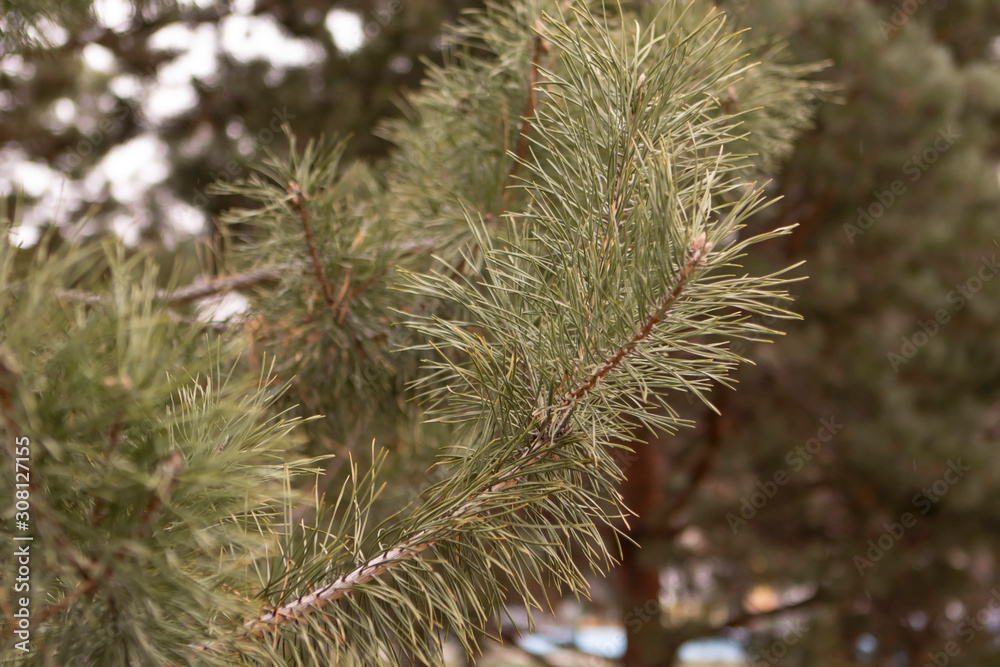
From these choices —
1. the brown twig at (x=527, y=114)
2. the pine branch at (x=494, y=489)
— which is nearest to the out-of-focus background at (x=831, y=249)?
the brown twig at (x=527, y=114)

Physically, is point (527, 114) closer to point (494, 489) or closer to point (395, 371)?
point (395, 371)

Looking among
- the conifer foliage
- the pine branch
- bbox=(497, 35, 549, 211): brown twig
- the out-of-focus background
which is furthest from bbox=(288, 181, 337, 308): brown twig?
the out-of-focus background

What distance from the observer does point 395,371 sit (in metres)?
0.68

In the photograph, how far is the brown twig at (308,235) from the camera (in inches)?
24.9

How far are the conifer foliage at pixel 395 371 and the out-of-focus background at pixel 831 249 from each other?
1.13m

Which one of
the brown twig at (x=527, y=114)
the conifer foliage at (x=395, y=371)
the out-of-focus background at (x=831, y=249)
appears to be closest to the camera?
the conifer foliage at (x=395, y=371)

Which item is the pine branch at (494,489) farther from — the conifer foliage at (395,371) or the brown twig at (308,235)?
the brown twig at (308,235)

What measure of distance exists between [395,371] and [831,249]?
180cm

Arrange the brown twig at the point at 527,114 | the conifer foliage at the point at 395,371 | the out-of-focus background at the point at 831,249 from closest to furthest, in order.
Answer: the conifer foliage at the point at 395,371, the brown twig at the point at 527,114, the out-of-focus background at the point at 831,249

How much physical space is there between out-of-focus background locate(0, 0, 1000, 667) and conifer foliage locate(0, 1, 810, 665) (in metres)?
1.13

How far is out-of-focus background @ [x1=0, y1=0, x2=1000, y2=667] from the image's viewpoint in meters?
1.72

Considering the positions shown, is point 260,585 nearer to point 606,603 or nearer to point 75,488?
point 75,488

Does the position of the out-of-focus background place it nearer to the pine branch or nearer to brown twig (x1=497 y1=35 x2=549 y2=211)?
brown twig (x1=497 y1=35 x2=549 y2=211)

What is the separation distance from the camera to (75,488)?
296mm
